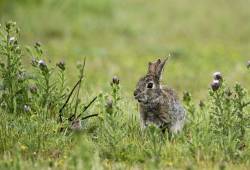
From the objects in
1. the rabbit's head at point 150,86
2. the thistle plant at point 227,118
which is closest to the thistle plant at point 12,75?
the rabbit's head at point 150,86

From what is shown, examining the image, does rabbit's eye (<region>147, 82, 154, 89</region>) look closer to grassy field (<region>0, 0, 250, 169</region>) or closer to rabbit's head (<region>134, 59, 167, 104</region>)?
rabbit's head (<region>134, 59, 167, 104</region>)

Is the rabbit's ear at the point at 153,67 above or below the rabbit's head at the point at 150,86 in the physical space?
above

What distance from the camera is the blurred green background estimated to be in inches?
548

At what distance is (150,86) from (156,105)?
0.18 m

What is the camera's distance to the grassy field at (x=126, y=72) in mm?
6184

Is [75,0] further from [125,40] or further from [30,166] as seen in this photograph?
[30,166]

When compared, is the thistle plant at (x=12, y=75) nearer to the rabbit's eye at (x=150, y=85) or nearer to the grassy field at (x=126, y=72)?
the grassy field at (x=126, y=72)

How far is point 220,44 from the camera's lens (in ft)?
55.3

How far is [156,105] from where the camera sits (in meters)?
6.91

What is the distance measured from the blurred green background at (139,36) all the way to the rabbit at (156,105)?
4.35 meters

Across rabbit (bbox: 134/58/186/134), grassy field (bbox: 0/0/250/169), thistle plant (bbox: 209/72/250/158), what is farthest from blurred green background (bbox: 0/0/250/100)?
thistle plant (bbox: 209/72/250/158)

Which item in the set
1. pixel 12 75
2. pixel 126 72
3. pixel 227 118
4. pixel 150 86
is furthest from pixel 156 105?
pixel 126 72

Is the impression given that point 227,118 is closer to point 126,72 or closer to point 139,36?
point 126,72

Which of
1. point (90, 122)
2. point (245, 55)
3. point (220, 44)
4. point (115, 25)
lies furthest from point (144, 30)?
point (90, 122)
